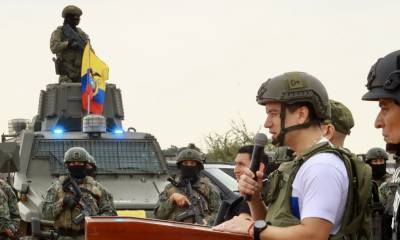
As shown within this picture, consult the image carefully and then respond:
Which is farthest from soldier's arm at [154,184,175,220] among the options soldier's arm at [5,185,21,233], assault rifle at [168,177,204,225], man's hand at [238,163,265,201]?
man's hand at [238,163,265,201]

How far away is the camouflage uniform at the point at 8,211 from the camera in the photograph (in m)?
11.0

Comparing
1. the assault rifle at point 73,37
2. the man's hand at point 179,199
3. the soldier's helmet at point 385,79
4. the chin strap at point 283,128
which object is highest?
the assault rifle at point 73,37

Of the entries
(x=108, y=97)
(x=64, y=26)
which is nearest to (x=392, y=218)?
(x=108, y=97)

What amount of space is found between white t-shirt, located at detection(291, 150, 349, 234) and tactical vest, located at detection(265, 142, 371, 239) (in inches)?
0.9

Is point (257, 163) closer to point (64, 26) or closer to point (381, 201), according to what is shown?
point (381, 201)

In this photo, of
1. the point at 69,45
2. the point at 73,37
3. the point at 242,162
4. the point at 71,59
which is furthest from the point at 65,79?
the point at 242,162

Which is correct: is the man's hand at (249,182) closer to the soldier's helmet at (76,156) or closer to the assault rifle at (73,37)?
the soldier's helmet at (76,156)

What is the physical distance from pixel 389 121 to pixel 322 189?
0.37 metres

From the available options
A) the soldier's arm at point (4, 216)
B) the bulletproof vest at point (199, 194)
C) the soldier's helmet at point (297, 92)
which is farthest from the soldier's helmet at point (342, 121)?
the soldier's arm at point (4, 216)

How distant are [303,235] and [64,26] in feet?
39.8

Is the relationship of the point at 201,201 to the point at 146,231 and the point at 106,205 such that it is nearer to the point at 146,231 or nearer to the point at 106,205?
the point at 106,205

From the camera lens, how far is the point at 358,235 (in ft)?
13.7

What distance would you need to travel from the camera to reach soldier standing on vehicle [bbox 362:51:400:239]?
3.82m

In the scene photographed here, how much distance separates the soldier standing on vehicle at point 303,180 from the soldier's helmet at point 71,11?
1157 centimetres
